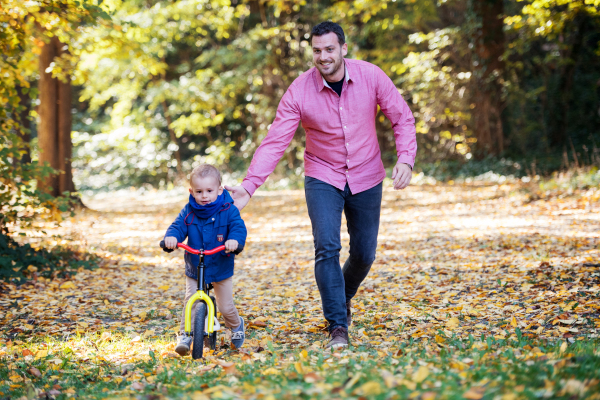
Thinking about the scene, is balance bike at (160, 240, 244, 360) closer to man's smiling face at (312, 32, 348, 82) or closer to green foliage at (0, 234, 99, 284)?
man's smiling face at (312, 32, 348, 82)

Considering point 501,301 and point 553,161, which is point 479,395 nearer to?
point 501,301

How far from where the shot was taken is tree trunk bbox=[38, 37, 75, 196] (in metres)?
13.0

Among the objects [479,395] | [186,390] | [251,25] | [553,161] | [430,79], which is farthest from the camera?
[251,25]

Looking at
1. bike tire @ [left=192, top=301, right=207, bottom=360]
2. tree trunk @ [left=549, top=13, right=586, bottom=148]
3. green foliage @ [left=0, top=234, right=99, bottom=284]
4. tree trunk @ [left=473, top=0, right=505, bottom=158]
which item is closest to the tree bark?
tree trunk @ [left=473, top=0, right=505, bottom=158]

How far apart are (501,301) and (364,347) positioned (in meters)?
1.97

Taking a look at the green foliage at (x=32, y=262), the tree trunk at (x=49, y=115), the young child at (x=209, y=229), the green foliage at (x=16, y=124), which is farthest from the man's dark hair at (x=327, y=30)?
the tree trunk at (x=49, y=115)

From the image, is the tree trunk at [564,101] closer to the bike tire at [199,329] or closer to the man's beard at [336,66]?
the man's beard at [336,66]

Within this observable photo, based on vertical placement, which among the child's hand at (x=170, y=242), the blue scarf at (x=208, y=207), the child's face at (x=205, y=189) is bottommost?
the child's hand at (x=170, y=242)

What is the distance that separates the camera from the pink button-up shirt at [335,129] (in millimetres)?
4191

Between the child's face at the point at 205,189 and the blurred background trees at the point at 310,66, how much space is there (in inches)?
334

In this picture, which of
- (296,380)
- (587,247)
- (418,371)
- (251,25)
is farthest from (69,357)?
(251,25)

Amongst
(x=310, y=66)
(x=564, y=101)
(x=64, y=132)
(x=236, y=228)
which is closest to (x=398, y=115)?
(x=236, y=228)

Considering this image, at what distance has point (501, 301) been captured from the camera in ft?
17.8

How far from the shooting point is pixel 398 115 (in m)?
4.41
